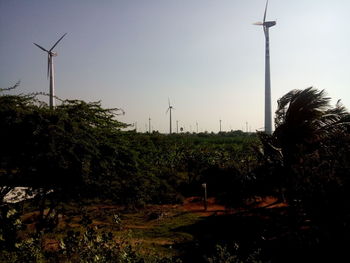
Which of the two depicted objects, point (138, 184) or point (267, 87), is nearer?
point (138, 184)

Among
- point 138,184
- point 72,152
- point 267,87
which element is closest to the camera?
point 72,152

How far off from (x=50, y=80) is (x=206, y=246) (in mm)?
17113

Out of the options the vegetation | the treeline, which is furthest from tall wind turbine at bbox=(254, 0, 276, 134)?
the treeline

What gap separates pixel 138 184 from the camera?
8867 mm

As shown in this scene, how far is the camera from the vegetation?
18.1 feet

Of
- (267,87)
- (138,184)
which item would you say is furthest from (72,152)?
(267,87)

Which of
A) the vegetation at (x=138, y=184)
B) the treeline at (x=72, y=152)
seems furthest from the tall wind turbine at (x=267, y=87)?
the treeline at (x=72, y=152)

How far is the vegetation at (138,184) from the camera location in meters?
5.52

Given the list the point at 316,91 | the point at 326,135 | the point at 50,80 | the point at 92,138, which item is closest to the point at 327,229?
the point at 326,135

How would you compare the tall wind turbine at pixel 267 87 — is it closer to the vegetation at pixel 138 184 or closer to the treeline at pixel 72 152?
the vegetation at pixel 138 184

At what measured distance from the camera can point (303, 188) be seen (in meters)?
7.05

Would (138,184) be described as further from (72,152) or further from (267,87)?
(267,87)

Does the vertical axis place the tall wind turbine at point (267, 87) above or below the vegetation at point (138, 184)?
above

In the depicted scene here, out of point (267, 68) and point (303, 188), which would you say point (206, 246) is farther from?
point (267, 68)
